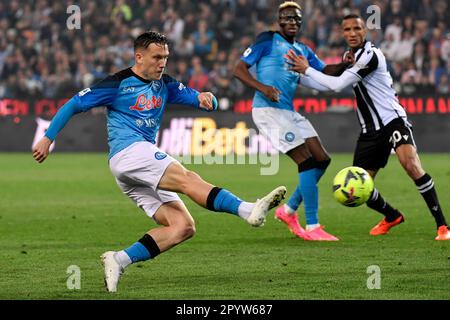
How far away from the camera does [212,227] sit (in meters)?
12.2

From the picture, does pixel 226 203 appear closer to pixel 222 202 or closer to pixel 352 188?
pixel 222 202

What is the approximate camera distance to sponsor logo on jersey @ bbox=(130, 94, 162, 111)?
8.11 meters

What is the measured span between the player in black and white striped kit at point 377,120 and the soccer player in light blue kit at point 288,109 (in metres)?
0.34

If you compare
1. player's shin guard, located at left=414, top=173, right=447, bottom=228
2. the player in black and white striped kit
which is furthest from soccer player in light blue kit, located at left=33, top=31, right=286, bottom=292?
player's shin guard, located at left=414, top=173, right=447, bottom=228

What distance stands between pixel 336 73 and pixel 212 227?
7.43ft

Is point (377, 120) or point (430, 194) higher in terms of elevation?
point (377, 120)

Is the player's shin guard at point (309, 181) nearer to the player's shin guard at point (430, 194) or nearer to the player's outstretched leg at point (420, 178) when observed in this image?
the player's outstretched leg at point (420, 178)

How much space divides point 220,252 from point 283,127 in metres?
1.98

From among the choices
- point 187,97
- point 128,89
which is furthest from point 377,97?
point 128,89

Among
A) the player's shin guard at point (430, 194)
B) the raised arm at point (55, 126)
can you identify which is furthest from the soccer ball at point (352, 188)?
the raised arm at point (55, 126)

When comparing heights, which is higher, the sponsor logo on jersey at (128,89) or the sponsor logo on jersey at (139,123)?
the sponsor logo on jersey at (128,89)

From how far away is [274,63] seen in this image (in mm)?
→ 11508

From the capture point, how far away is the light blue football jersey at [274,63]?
11.4m
